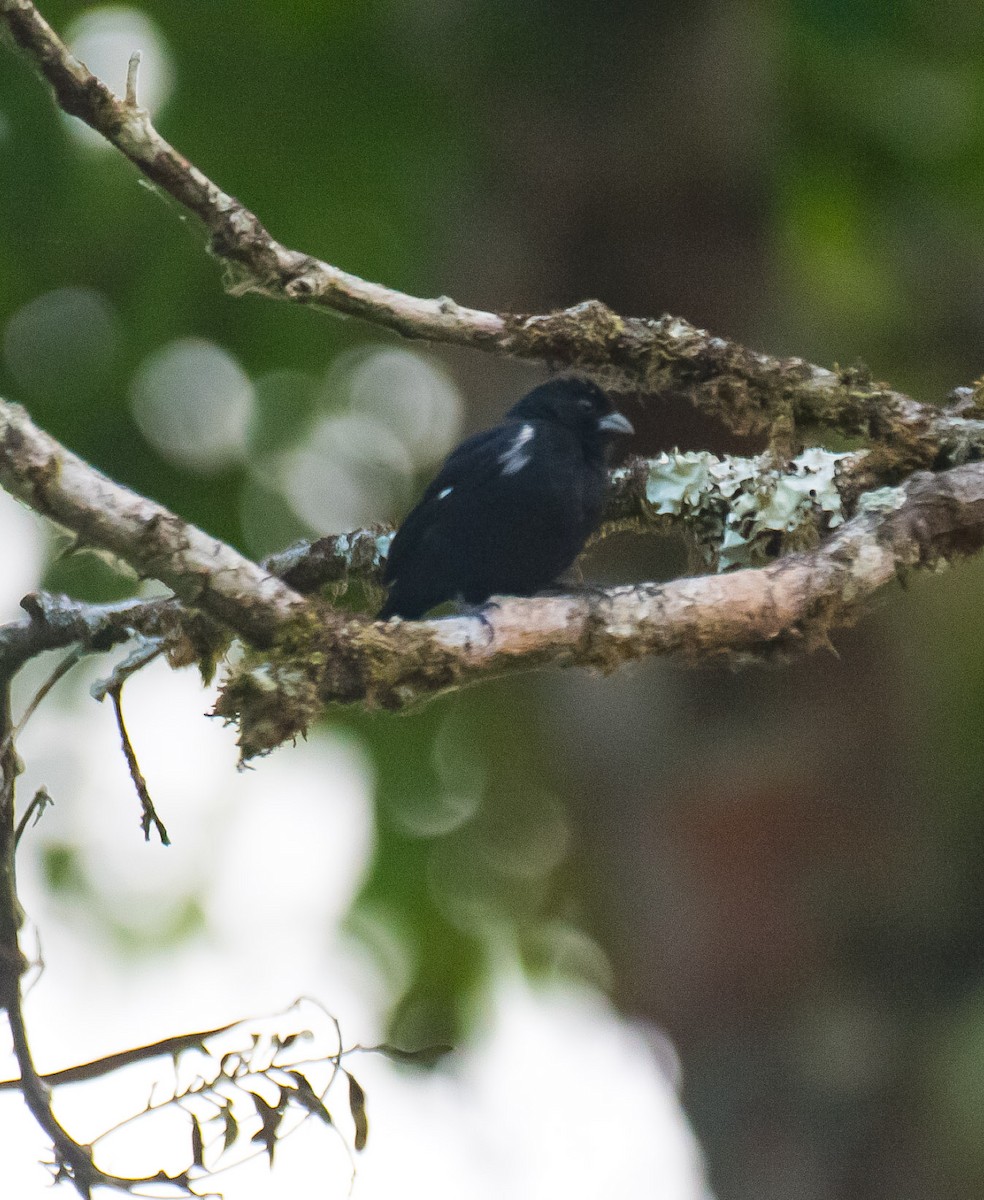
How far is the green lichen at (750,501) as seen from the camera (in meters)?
3.96

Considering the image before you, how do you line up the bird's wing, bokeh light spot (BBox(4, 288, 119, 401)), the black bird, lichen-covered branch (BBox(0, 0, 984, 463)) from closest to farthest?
lichen-covered branch (BBox(0, 0, 984, 463))
the black bird
the bird's wing
bokeh light spot (BBox(4, 288, 119, 401))

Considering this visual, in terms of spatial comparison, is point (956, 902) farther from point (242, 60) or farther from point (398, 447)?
point (242, 60)

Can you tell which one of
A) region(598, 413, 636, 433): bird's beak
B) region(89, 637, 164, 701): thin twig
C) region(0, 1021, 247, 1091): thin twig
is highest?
region(598, 413, 636, 433): bird's beak

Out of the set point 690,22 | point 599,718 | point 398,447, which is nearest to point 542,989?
point 599,718

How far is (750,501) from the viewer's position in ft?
13.1

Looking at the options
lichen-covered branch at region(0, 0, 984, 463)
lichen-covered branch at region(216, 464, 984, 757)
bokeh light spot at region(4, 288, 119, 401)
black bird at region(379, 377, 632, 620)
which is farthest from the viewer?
bokeh light spot at region(4, 288, 119, 401)

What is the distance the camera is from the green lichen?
156 inches

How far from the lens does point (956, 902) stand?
689cm

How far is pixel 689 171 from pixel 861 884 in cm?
332

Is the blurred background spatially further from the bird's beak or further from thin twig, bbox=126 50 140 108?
thin twig, bbox=126 50 140 108

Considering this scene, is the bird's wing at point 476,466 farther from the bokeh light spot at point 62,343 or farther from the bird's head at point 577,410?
the bokeh light spot at point 62,343

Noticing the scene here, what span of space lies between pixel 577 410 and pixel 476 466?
1.41ft

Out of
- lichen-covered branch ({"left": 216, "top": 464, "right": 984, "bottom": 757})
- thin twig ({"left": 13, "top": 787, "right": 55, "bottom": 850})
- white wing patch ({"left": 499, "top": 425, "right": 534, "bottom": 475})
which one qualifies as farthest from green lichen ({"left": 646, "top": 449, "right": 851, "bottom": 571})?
thin twig ({"left": 13, "top": 787, "right": 55, "bottom": 850})

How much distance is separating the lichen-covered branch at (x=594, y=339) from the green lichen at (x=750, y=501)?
11 cm
